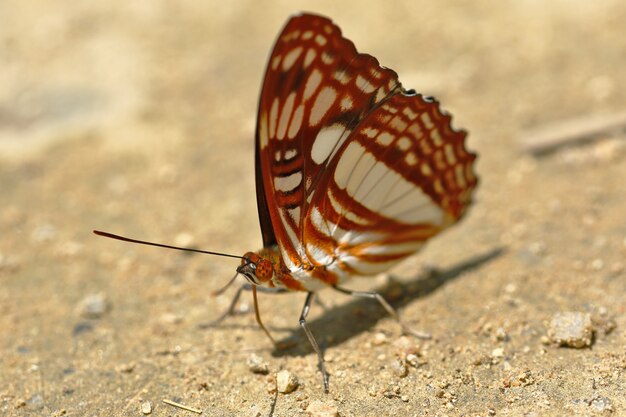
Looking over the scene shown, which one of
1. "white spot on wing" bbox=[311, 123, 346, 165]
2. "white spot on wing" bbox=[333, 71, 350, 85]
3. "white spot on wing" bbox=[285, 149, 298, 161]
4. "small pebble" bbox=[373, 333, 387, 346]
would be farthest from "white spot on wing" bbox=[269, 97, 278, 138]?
"small pebble" bbox=[373, 333, 387, 346]

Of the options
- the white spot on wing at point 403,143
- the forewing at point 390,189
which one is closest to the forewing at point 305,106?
the forewing at point 390,189

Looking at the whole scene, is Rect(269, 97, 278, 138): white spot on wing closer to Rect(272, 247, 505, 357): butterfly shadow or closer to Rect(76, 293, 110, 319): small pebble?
Rect(272, 247, 505, 357): butterfly shadow

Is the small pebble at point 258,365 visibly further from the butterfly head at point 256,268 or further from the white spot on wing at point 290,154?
the white spot on wing at point 290,154

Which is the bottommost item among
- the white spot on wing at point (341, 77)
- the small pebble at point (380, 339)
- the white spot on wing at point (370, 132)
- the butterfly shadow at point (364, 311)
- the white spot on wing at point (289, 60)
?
the small pebble at point (380, 339)

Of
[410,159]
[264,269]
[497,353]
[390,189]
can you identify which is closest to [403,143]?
[410,159]

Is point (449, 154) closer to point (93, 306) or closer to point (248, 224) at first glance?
point (248, 224)
